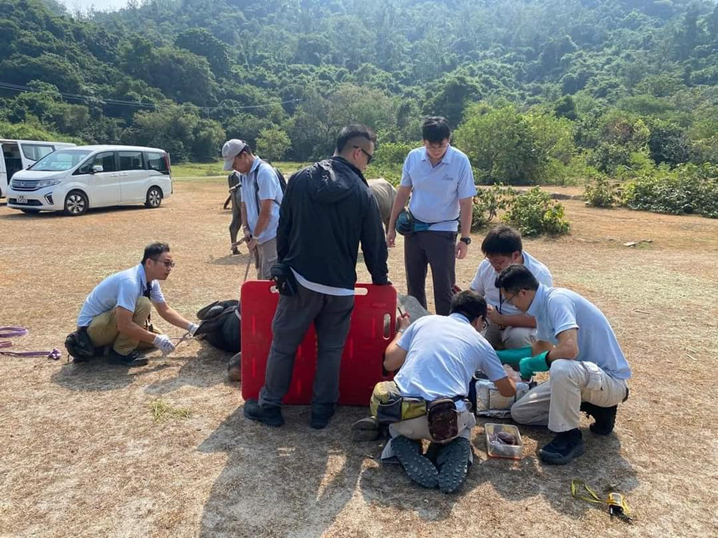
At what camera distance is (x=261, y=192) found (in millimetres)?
4777

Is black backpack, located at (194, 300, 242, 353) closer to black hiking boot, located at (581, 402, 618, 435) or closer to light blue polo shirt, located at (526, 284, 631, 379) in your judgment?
light blue polo shirt, located at (526, 284, 631, 379)

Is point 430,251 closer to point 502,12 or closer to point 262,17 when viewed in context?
point 262,17

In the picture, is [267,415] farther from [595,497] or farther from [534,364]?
[595,497]

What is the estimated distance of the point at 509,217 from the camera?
12234 millimetres

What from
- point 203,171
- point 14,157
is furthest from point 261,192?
point 203,171

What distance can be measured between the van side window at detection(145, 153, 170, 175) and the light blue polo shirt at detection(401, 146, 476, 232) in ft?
39.8

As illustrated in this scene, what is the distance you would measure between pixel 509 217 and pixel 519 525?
403 inches

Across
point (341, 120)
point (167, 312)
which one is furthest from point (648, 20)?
point (167, 312)

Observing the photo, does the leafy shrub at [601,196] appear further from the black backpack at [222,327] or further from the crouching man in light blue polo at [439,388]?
the crouching man in light blue polo at [439,388]

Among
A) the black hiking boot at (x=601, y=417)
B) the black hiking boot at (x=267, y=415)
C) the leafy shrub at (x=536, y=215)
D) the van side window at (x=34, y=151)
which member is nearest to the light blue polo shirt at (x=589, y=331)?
the black hiking boot at (x=601, y=417)

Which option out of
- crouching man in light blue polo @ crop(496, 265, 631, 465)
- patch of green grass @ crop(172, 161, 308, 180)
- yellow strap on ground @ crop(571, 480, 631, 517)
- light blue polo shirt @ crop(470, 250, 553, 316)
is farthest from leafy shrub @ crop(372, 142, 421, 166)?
yellow strap on ground @ crop(571, 480, 631, 517)

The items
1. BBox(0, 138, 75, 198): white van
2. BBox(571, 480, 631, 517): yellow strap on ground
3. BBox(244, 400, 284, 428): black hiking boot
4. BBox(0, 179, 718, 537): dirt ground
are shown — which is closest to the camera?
BBox(0, 179, 718, 537): dirt ground

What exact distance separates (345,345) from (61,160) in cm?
1231

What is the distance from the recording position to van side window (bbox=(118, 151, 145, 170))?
46.1 ft
